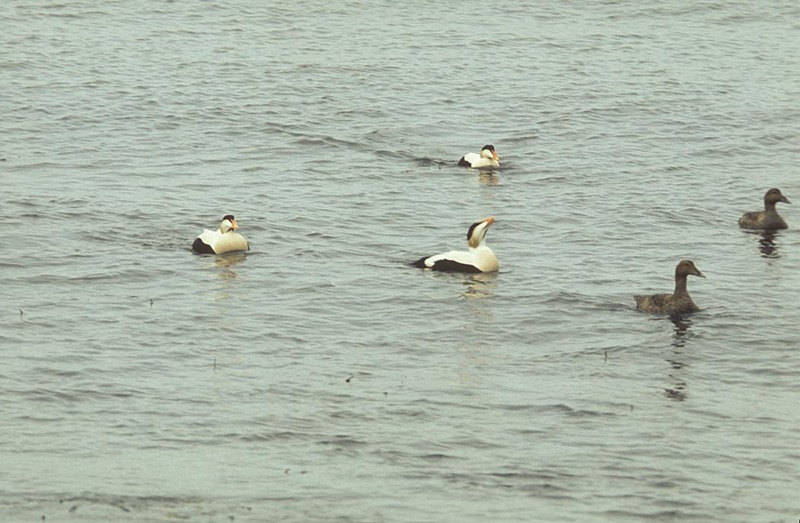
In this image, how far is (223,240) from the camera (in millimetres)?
23203

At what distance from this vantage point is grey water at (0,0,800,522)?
47.4ft

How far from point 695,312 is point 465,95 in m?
17.5

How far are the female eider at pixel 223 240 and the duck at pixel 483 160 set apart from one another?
7.31 metres

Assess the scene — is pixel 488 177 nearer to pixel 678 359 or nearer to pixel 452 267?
pixel 452 267

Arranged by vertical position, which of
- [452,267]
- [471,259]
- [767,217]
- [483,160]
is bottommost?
[452,267]

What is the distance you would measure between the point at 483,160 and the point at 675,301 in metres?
9.87

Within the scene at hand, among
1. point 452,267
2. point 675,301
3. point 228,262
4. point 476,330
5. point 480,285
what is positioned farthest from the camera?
point 228,262

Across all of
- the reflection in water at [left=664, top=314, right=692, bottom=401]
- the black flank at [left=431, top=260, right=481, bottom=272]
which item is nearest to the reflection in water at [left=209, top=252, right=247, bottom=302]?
the black flank at [left=431, top=260, right=481, bottom=272]

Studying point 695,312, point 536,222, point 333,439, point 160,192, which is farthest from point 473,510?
point 160,192

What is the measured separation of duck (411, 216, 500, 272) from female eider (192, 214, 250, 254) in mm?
2649

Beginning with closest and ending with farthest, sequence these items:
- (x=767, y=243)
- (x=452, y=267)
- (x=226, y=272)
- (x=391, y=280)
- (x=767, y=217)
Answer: (x=391, y=280) → (x=226, y=272) → (x=452, y=267) → (x=767, y=243) → (x=767, y=217)

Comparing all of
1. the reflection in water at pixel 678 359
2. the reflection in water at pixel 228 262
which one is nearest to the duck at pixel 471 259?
the reflection in water at pixel 228 262

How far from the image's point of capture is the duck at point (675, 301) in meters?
20.4

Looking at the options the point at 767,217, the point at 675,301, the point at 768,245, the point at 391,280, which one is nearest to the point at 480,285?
the point at 391,280
